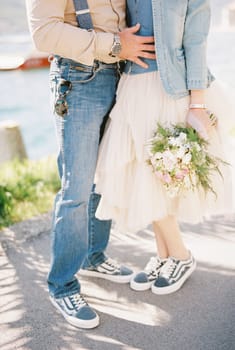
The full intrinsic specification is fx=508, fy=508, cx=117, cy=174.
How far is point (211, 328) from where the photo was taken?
2.51m

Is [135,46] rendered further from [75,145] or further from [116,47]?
[75,145]

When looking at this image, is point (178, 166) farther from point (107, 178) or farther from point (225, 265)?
point (225, 265)

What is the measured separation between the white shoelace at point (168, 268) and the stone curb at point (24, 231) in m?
1.17

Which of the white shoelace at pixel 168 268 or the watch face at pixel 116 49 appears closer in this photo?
the watch face at pixel 116 49

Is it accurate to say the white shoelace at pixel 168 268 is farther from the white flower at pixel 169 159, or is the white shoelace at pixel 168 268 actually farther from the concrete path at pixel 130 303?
the white flower at pixel 169 159

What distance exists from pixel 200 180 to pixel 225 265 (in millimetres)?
782

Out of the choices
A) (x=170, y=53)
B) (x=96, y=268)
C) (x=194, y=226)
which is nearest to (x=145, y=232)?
(x=194, y=226)

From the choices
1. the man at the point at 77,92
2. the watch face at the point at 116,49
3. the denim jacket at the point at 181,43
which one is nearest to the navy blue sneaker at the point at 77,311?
the man at the point at 77,92

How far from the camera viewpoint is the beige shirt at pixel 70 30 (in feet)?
7.49

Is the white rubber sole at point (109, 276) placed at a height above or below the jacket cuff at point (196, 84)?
below

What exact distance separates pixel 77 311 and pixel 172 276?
0.59 metres

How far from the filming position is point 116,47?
2.41 m

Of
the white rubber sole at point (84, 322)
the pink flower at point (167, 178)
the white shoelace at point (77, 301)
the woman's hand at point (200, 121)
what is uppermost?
the woman's hand at point (200, 121)

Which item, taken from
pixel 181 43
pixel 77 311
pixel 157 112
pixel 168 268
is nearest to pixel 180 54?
pixel 181 43
